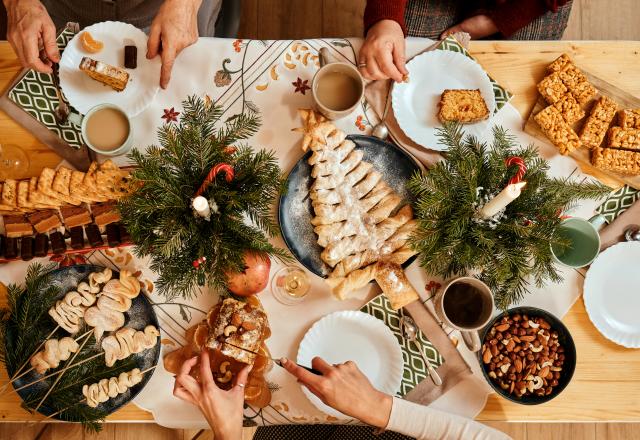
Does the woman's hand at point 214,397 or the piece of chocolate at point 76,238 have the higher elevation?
the piece of chocolate at point 76,238

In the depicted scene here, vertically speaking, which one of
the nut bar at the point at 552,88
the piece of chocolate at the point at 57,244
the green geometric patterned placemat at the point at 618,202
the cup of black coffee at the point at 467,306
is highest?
the nut bar at the point at 552,88

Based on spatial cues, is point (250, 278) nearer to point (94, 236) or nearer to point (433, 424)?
point (94, 236)

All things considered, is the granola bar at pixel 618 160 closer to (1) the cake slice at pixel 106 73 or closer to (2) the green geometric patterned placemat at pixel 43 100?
(1) the cake slice at pixel 106 73

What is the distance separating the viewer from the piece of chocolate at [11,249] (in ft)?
4.23

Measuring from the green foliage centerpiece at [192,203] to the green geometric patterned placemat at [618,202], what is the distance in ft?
3.25

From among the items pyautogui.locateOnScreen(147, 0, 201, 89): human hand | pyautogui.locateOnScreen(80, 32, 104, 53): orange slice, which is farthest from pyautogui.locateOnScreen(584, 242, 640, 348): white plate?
pyautogui.locateOnScreen(80, 32, 104, 53): orange slice

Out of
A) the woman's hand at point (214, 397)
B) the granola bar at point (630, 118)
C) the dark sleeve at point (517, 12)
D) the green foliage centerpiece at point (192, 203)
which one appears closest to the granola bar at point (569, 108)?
the granola bar at point (630, 118)

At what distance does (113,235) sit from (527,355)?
3.89 ft

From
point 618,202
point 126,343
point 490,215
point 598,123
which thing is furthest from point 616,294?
point 126,343

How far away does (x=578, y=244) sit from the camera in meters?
1.33

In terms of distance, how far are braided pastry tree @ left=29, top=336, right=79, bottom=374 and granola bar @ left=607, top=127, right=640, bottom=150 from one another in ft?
5.34

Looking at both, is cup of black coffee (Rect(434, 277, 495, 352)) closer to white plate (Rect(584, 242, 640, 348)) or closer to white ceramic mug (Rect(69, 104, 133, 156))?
white plate (Rect(584, 242, 640, 348))

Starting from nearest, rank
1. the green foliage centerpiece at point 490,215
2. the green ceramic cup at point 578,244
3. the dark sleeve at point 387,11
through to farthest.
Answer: the green foliage centerpiece at point 490,215
the green ceramic cup at point 578,244
the dark sleeve at point 387,11

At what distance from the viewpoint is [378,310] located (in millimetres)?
1347
